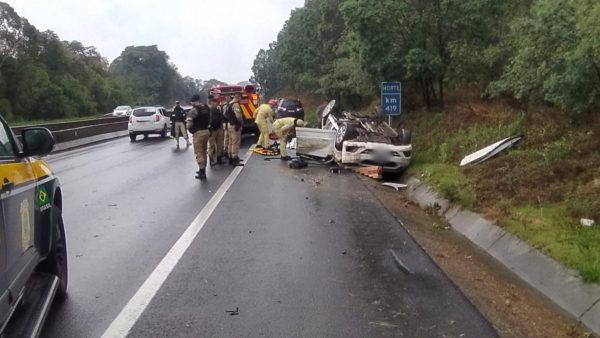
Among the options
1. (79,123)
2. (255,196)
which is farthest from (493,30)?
(79,123)

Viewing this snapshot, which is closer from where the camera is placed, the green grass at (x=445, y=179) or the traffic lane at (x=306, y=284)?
the traffic lane at (x=306, y=284)

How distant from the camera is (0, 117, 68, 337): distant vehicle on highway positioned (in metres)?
3.98

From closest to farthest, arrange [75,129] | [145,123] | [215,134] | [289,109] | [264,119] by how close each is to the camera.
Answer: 1. [215,134]
2. [264,119]
3. [75,129]
4. [145,123]
5. [289,109]

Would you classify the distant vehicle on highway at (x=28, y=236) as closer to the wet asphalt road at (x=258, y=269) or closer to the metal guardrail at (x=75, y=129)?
the wet asphalt road at (x=258, y=269)

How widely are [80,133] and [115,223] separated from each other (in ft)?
70.5

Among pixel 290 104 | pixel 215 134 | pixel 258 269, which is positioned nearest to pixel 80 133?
pixel 290 104

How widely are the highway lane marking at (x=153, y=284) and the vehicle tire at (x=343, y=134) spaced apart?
694 cm

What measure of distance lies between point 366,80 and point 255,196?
36.4 feet

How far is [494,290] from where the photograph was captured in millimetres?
6789

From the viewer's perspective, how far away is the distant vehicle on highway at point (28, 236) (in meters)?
3.98

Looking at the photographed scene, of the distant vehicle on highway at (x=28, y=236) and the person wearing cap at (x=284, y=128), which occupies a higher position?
the distant vehicle on highway at (x=28, y=236)

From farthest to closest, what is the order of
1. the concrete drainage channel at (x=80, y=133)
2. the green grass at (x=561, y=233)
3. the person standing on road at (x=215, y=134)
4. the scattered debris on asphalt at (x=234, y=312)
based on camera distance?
1. the concrete drainage channel at (x=80, y=133)
2. the person standing on road at (x=215, y=134)
3. the green grass at (x=561, y=233)
4. the scattered debris on asphalt at (x=234, y=312)

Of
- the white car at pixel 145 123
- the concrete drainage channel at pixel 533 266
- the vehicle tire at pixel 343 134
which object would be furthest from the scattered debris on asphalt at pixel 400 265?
the white car at pixel 145 123

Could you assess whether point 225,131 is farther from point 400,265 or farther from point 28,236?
point 28,236
